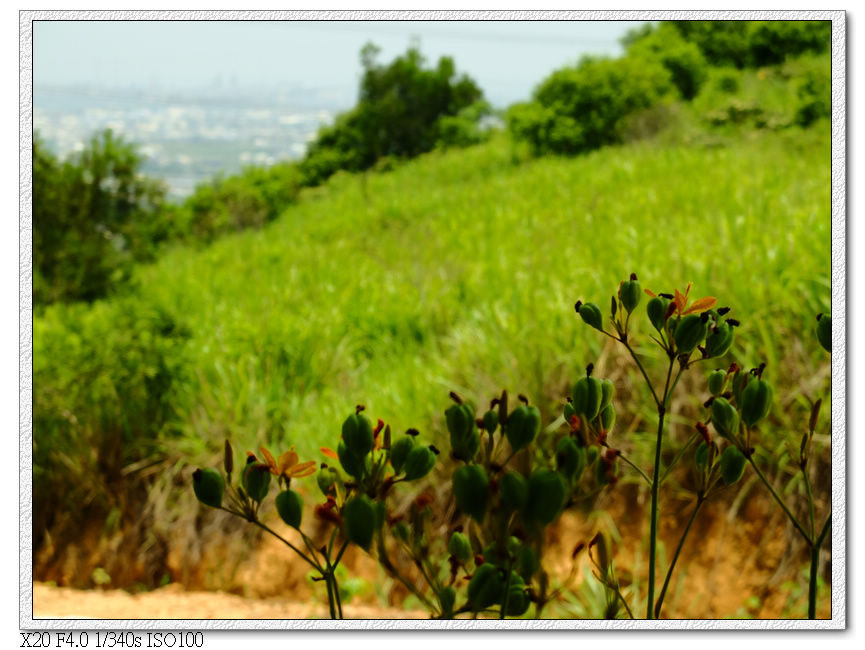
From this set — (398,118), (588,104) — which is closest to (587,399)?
(398,118)

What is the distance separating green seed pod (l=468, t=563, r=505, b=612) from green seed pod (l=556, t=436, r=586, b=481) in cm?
6

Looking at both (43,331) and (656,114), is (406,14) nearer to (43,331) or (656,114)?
(43,331)

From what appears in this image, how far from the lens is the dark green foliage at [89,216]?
76.7 inches

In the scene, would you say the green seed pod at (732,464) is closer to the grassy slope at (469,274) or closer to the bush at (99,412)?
the grassy slope at (469,274)

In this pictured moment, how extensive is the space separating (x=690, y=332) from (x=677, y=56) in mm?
2564

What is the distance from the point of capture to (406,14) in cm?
111

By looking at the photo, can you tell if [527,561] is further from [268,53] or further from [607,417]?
[268,53]

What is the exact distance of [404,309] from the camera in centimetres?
205

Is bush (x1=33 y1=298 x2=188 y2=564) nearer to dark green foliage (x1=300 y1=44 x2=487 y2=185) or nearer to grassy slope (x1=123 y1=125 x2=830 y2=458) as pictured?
grassy slope (x1=123 y1=125 x2=830 y2=458)

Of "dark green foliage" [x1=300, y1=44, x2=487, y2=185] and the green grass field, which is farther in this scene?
"dark green foliage" [x1=300, y1=44, x2=487, y2=185]

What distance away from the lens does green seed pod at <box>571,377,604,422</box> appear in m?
0.38

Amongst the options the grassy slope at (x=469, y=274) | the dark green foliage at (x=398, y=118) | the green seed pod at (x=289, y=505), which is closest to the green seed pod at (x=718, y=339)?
the green seed pod at (x=289, y=505)

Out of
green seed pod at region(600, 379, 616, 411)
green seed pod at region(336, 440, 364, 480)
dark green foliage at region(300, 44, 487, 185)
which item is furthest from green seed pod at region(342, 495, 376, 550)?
dark green foliage at region(300, 44, 487, 185)

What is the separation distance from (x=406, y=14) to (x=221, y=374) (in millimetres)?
1056
